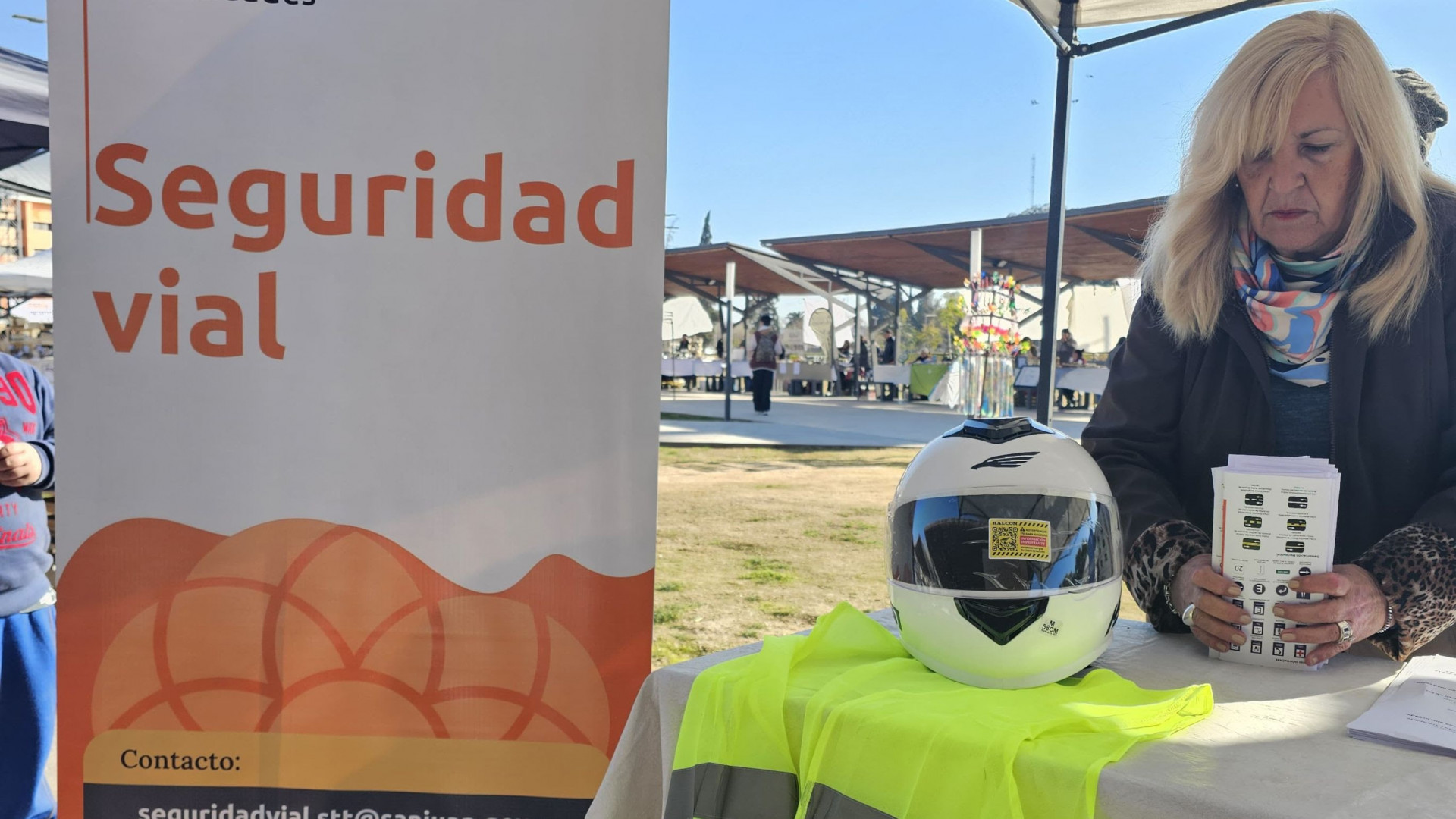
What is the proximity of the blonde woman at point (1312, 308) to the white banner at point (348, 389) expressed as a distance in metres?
0.90

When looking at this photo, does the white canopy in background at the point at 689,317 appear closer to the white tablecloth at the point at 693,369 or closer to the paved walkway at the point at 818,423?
the white tablecloth at the point at 693,369

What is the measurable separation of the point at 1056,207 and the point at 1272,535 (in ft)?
11.9

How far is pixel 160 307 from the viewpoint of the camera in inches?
63.1

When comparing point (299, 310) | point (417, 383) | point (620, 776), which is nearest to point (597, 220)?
point (417, 383)

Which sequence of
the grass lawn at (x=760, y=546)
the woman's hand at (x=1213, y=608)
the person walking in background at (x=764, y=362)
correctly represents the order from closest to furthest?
1. the woman's hand at (x=1213, y=608)
2. the grass lawn at (x=760, y=546)
3. the person walking in background at (x=764, y=362)

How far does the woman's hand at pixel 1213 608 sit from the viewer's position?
1176 millimetres

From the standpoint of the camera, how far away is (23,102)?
103 inches

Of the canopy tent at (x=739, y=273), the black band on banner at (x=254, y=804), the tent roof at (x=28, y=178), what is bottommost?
the black band on banner at (x=254, y=804)

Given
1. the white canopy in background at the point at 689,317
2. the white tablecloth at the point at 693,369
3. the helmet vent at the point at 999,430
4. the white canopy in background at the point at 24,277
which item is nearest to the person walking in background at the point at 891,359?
the white tablecloth at the point at 693,369

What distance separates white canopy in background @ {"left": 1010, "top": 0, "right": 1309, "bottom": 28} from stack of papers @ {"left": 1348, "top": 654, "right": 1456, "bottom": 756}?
11.1 ft

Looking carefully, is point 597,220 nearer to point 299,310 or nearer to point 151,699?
point 299,310

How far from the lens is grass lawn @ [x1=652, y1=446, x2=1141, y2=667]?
13.1ft

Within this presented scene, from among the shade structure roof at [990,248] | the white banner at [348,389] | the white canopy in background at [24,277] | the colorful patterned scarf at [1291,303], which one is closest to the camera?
the colorful patterned scarf at [1291,303]

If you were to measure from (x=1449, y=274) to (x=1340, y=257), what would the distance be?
159 millimetres
